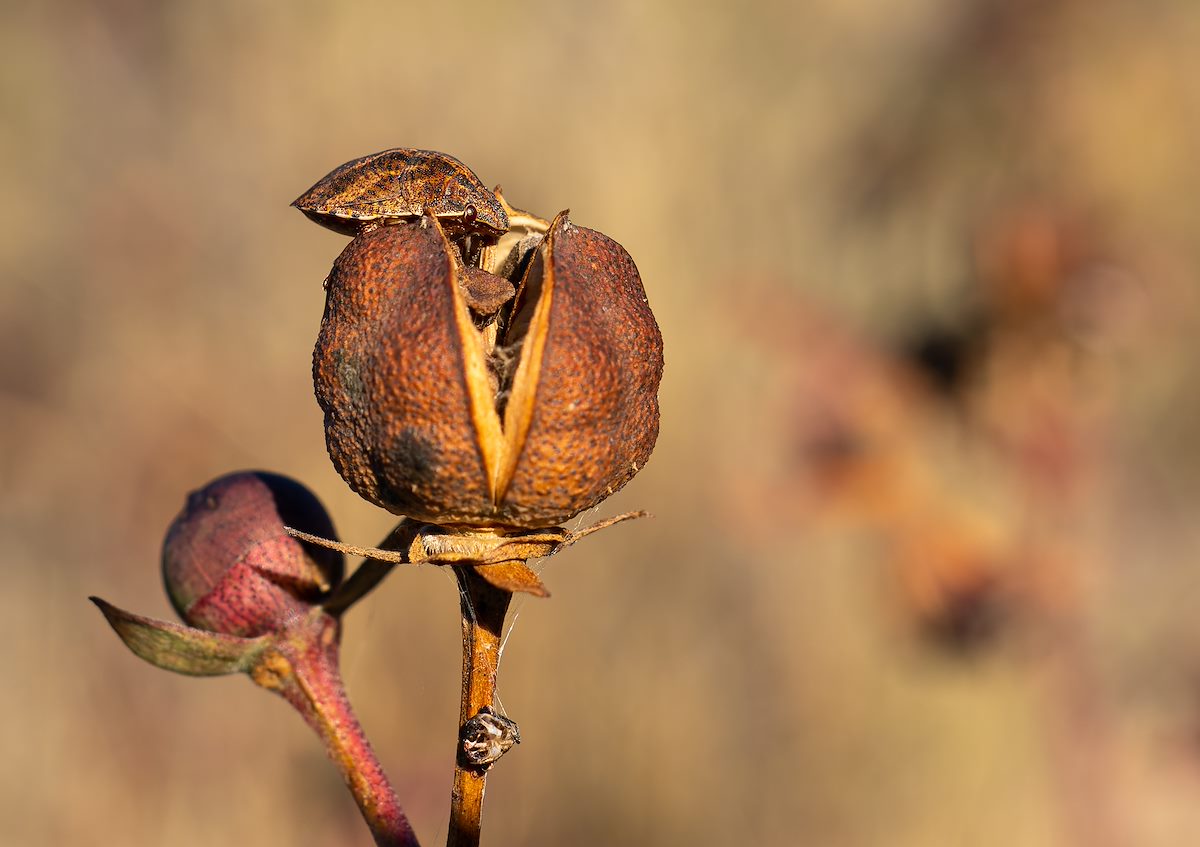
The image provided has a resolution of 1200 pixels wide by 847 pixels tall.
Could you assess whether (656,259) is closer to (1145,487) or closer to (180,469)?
(180,469)

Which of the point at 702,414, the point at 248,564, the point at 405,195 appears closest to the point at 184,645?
the point at 248,564

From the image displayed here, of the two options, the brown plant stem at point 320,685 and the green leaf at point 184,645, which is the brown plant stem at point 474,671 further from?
the green leaf at point 184,645

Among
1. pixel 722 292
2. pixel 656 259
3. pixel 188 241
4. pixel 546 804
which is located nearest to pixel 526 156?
pixel 656 259

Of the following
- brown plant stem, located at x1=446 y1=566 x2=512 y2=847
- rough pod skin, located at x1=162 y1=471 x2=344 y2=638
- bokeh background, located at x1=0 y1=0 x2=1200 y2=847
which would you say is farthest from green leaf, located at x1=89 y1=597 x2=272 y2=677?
bokeh background, located at x1=0 y1=0 x2=1200 y2=847

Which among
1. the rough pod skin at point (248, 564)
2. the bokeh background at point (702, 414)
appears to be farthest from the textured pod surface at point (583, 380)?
the bokeh background at point (702, 414)

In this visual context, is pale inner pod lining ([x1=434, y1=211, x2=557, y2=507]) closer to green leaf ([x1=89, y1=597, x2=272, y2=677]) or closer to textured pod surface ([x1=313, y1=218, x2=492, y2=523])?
textured pod surface ([x1=313, y1=218, x2=492, y2=523])
